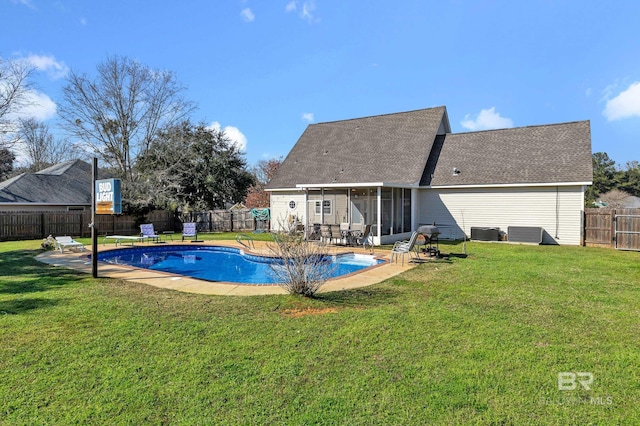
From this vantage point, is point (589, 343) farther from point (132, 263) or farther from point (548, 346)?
point (132, 263)

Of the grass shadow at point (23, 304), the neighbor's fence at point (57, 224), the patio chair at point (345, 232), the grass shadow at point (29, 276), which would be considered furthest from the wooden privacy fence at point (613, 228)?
the neighbor's fence at point (57, 224)

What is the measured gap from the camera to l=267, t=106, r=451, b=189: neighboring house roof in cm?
1867

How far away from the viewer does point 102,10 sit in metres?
15.7

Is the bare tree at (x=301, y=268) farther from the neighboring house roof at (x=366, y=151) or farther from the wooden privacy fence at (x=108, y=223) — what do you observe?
the wooden privacy fence at (x=108, y=223)

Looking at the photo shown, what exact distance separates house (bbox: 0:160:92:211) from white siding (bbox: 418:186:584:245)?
865 inches

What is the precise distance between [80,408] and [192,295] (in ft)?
12.6

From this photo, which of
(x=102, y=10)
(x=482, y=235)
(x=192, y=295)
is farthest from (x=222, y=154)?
(x=192, y=295)

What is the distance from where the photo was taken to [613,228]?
14039 mm

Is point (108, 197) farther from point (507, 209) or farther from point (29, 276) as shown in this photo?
point (507, 209)

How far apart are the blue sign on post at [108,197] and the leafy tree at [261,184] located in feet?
84.2

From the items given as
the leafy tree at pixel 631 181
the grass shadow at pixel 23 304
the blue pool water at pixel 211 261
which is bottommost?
the blue pool water at pixel 211 261

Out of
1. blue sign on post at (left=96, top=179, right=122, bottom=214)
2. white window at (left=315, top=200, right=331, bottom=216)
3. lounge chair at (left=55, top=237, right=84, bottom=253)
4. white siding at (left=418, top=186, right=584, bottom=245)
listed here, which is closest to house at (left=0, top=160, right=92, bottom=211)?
lounge chair at (left=55, top=237, right=84, bottom=253)

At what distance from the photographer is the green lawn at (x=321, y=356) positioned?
2949mm

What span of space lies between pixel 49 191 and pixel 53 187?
66 cm
